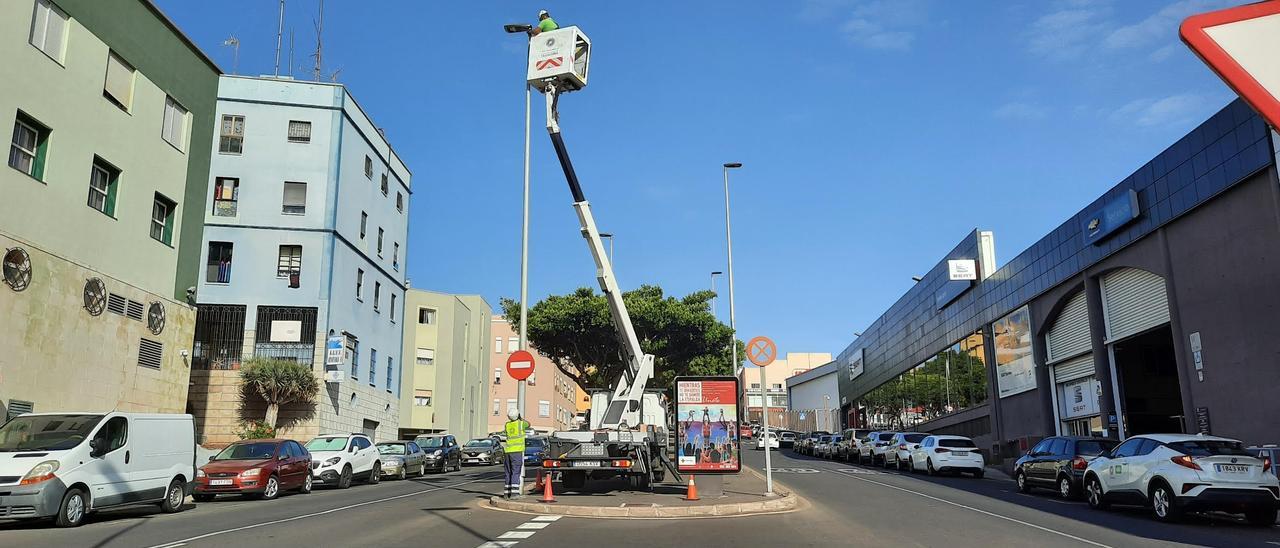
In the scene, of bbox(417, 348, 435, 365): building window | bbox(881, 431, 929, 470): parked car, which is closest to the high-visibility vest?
bbox(881, 431, 929, 470): parked car

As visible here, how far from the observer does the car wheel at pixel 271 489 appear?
19.8 meters

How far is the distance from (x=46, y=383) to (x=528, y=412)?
57.7 metres

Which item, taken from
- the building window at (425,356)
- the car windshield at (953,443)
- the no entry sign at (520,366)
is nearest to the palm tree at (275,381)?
the no entry sign at (520,366)

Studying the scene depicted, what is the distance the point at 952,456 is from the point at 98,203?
2658cm

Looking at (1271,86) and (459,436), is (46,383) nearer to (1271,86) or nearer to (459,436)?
(1271,86)

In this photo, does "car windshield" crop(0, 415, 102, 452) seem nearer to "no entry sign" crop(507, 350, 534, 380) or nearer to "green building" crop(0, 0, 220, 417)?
"green building" crop(0, 0, 220, 417)

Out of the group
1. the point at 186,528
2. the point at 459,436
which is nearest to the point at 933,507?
the point at 186,528

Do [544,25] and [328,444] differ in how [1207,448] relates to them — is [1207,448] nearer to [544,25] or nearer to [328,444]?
[544,25]

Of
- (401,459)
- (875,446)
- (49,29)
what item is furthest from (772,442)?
(49,29)

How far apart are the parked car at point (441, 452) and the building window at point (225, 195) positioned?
11.8 metres

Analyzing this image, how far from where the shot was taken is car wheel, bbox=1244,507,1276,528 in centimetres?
1383

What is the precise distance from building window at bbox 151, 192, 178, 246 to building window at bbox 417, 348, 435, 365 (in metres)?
27.1

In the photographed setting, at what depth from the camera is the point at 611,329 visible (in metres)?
39.0

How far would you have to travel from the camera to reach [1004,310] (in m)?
36.8
